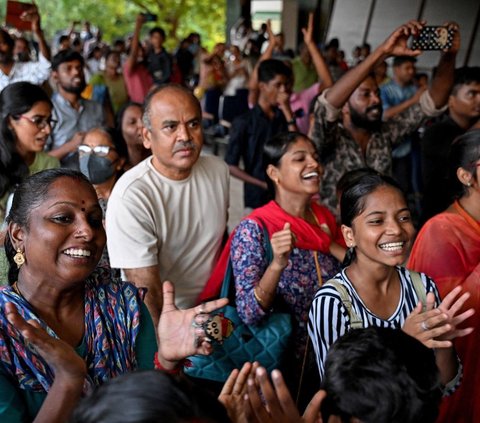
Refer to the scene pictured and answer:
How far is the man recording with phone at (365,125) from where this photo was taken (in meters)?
2.95

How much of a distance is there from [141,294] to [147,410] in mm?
735

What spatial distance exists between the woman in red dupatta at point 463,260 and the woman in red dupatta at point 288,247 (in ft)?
1.12

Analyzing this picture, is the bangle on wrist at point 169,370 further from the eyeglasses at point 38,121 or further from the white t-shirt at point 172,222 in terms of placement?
the eyeglasses at point 38,121

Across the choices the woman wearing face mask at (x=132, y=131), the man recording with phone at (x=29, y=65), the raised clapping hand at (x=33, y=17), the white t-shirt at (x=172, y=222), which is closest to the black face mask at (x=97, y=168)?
the woman wearing face mask at (x=132, y=131)

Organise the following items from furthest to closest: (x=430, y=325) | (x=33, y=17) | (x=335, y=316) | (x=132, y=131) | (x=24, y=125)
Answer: (x=33, y=17) < (x=132, y=131) < (x=24, y=125) < (x=335, y=316) < (x=430, y=325)

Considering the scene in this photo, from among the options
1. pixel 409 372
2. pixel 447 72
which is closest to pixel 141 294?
pixel 409 372

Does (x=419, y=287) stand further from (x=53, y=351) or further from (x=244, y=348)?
(x=53, y=351)

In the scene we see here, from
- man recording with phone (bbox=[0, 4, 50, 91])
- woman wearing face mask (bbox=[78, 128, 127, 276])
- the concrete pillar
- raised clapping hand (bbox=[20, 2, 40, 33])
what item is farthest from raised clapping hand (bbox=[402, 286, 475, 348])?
the concrete pillar

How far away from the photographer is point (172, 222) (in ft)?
7.43

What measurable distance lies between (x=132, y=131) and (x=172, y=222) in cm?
132

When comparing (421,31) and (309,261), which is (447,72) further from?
(309,261)

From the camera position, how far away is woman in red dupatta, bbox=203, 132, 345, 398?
2.11 m

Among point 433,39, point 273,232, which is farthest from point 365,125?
point 273,232

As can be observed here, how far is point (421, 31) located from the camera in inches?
113
